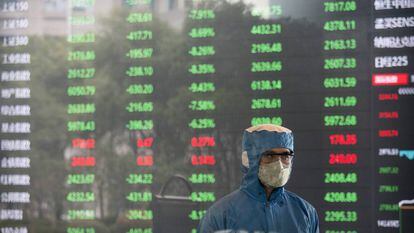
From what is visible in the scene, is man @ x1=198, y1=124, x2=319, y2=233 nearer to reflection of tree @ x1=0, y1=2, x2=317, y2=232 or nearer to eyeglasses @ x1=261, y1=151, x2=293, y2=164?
eyeglasses @ x1=261, y1=151, x2=293, y2=164

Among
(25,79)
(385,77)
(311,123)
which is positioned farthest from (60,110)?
(385,77)

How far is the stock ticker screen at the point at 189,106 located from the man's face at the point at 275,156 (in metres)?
1.22

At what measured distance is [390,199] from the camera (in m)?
3.15

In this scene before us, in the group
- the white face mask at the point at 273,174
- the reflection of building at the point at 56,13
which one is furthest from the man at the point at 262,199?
the reflection of building at the point at 56,13

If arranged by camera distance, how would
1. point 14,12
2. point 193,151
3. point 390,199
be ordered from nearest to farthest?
point 390,199 → point 193,151 → point 14,12

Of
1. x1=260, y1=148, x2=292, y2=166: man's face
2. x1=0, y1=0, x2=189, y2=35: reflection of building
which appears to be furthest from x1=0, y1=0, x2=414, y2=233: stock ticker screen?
x1=260, y1=148, x2=292, y2=166: man's face

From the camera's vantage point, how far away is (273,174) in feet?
6.54

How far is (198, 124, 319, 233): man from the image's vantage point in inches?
78.1

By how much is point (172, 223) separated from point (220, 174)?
1.14ft

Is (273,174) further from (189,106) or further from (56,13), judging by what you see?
(56,13)

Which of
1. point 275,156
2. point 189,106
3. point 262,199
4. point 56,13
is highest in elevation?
point 56,13

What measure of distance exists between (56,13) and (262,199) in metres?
2.00

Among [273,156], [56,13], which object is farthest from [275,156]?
[56,13]

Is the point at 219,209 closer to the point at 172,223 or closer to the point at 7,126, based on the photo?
the point at 172,223
